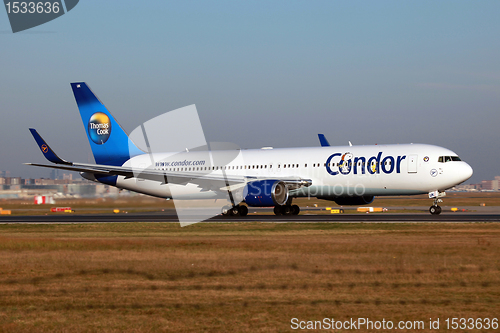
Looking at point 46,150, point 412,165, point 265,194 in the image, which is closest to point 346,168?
point 412,165

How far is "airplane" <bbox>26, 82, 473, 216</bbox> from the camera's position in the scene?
1441 inches

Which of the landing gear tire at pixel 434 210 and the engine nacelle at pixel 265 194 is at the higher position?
the engine nacelle at pixel 265 194

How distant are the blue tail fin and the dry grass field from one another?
23913 millimetres

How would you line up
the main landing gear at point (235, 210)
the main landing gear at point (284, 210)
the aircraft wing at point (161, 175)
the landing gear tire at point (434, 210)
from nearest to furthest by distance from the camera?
1. the landing gear tire at point (434, 210)
2. the aircraft wing at point (161, 175)
3. the main landing gear at point (235, 210)
4. the main landing gear at point (284, 210)

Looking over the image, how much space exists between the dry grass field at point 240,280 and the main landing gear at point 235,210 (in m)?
16.4

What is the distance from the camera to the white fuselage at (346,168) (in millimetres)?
36219

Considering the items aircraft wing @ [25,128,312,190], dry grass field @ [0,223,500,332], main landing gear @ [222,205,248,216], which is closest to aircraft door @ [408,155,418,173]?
aircraft wing @ [25,128,312,190]

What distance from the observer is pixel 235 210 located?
A: 135 ft

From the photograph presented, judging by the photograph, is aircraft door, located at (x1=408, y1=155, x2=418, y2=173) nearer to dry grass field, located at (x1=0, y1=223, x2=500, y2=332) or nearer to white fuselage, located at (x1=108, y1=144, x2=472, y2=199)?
white fuselage, located at (x1=108, y1=144, x2=472, y2=199)

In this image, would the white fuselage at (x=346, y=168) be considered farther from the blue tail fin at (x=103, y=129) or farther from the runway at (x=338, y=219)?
the blue tail fin at (x=103, y=129)

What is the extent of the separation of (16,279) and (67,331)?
5.85 meters

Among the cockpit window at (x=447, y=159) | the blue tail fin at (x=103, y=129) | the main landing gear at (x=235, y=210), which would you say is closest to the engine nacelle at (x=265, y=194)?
the main landing gear at (x=235, y=210)

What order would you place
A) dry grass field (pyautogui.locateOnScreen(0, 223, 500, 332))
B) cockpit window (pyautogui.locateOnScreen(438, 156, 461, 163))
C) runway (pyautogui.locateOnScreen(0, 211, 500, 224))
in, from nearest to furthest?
1. dry grass field (pyautogui.locateOnScreen(0, 223, 500, 332))
2. runway (pyautogui.locateOnScreen(0, 211, 500, 224))
3. cockpit window (pyautogui.locateOnScreen(438, 156, 461, 163))

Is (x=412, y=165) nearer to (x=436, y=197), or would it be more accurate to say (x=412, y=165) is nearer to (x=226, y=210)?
(x=436, y=197)
